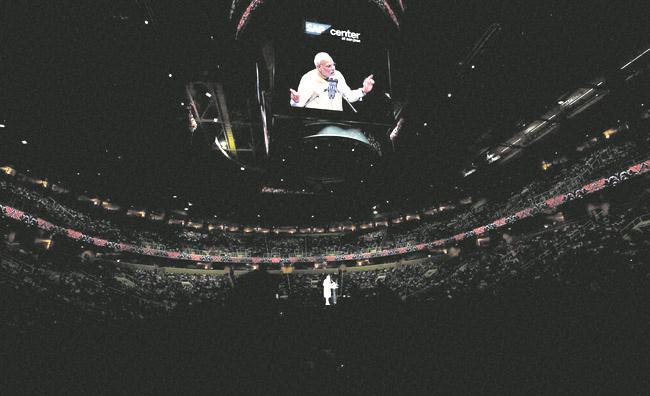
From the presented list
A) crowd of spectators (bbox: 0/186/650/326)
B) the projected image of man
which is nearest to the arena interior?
the projected image of man

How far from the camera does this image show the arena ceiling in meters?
7.52

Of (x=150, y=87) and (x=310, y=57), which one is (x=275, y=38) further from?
(x=150, y=87)

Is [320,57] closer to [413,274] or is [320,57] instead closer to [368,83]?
[368,83]

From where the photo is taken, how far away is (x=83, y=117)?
1284 centimetres

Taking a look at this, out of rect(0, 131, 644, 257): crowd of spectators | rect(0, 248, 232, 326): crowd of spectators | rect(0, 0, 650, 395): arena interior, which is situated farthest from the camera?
rect(0, 131, 644, 257): crowd of spectators

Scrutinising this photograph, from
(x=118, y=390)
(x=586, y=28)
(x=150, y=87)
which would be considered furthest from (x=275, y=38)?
(x=586, y=28)

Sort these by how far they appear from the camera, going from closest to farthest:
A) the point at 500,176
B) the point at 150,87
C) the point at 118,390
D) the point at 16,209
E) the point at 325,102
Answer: the point at 118,390, the point at 325,102, the point at 150,87, the point at 16,209, the point at 500,176

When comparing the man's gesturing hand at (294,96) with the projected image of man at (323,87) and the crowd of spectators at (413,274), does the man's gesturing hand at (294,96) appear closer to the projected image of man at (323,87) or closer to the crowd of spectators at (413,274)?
the projected image of man at (323,87)

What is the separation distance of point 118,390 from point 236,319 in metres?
1.03

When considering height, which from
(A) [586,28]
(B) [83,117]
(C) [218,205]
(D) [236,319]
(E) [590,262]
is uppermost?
(C) [218,205]

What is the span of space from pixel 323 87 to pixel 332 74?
381 millimetres

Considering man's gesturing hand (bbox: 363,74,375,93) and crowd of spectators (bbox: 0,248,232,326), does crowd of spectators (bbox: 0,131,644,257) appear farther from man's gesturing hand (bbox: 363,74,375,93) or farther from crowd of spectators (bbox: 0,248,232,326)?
man's gesturing hand (bbox: 363,74,375,93)

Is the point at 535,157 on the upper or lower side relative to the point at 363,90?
upper

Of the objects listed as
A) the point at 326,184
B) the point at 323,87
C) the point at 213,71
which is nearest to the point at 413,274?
the point at 326,184
